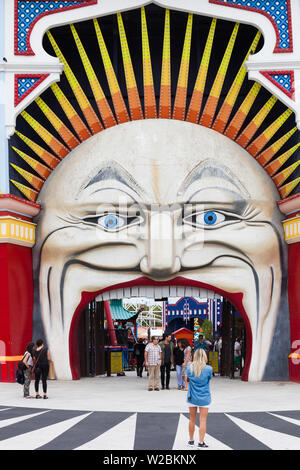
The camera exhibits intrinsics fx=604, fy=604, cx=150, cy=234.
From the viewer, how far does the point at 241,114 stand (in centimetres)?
1762

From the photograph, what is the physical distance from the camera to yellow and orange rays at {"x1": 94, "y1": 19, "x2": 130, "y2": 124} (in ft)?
57.6

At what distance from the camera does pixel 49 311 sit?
17531 millimetres

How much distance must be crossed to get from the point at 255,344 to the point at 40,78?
9883mm

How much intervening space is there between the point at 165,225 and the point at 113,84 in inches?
175

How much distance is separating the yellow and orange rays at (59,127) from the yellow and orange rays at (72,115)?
0.22 metres

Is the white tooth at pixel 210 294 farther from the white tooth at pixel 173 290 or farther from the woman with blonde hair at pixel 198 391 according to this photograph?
the woman with blonde hair at pixel 198 391

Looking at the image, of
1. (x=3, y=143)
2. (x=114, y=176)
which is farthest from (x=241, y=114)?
(x=3, y=143)

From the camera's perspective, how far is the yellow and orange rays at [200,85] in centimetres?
1747

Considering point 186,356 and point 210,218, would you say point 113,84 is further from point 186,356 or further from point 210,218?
point 186,356

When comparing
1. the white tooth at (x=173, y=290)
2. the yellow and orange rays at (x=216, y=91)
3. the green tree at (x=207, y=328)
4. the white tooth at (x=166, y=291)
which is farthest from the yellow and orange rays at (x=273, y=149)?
the green tree at (x=207, y=328)

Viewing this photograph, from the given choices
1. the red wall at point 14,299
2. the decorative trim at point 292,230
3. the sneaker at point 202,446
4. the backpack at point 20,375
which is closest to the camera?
the sneaker at point 202,446

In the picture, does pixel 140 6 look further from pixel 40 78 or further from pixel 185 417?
pixel 185 417

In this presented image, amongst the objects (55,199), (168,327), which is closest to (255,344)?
(55,199)

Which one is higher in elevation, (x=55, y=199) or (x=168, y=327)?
(x=55, y=199)
